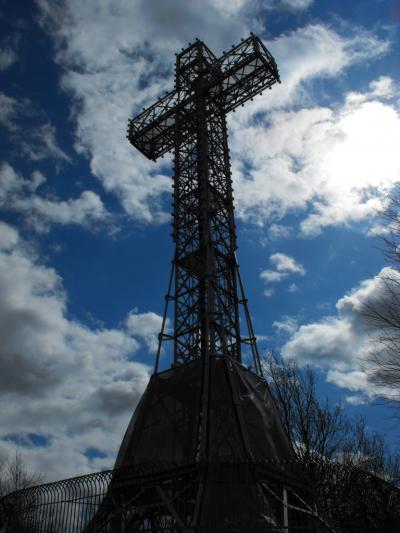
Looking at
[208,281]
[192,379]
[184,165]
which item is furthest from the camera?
[184,165]

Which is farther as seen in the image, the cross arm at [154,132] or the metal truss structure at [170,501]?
the cross arm at [154,132]

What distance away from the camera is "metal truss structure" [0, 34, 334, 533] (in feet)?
36.1

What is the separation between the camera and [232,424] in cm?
1322

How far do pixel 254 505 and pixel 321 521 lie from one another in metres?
1.56

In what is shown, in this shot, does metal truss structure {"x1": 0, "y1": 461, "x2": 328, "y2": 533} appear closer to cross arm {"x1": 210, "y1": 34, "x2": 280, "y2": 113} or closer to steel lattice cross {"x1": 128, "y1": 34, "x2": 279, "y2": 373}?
steel lattice cross {"x1": 128, "y1": 34, "x2": 279, "y2": 373}

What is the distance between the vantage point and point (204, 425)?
1309 cm

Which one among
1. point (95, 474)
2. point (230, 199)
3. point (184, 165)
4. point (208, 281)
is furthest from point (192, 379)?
point (184, 165)

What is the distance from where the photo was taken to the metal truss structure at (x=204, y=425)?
433 inches

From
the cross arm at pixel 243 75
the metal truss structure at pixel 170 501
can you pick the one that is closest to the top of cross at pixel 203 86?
the cross arm at pixel 243 75

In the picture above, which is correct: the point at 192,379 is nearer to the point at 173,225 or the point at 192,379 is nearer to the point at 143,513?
the point at 143,513

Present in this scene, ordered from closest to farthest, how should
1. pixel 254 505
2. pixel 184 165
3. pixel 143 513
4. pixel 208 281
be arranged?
pixel 254 505, pixel 143 513, pixel 208 281, pixel 184 165

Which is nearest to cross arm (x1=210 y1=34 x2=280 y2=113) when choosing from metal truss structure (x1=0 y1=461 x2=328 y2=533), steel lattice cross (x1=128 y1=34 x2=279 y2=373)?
steel lattice cross (x1=128 y1=34 x2=279 y2=373)

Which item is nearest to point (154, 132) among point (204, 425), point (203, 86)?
point (203, 86)

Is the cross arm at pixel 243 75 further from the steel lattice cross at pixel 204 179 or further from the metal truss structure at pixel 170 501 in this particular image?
the metal truss structure at pixel 170 501
